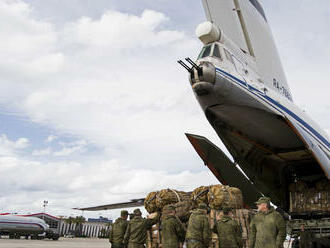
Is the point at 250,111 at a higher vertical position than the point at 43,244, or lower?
higher

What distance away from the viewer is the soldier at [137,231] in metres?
8.05

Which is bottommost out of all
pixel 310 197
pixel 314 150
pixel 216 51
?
pixel 310 197

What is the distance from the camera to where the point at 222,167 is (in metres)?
12.2

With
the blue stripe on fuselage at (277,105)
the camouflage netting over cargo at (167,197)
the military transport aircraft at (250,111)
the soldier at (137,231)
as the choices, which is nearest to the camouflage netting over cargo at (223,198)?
the camouflage netting over cargo at (167,197)

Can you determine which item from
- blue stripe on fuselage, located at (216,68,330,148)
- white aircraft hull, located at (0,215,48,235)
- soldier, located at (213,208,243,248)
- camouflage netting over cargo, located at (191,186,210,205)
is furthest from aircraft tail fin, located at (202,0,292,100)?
white aircraft hull, located at (0,215,48,235)

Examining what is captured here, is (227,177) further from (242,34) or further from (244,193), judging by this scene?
(242,34)

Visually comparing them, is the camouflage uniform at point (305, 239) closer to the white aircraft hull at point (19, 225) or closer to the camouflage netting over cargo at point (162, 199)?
the camouflage netting over cargo at point (162, 199)

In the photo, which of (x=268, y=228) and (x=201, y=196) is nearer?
(x=268, y=228)

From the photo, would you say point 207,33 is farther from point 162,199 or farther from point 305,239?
point 305,239

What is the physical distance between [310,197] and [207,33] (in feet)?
19.9

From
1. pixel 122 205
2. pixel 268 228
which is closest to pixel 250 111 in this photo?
pixel 268 228

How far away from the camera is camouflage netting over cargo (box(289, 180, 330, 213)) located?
11.4 metres

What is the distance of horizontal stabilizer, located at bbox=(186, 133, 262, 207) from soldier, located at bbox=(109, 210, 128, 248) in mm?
3658

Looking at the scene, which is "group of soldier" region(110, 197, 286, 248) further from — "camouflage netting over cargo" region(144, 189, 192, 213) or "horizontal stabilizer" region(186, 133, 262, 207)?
"horizontal stabilizer" region(186, 133, 262, 207)
